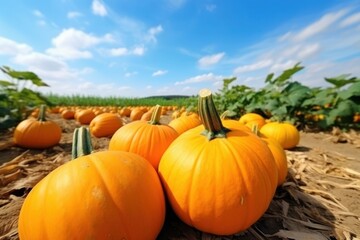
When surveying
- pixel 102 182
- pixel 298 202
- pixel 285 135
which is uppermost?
pixel 102 182

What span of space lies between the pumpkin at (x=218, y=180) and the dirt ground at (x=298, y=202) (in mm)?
247

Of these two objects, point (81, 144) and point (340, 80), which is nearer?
point (81, 144)

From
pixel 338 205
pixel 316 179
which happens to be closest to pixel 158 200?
pixel 338 205

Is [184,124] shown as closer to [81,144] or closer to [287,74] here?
[81,144]

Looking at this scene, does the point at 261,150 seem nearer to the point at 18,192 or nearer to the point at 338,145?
the point at 18,192

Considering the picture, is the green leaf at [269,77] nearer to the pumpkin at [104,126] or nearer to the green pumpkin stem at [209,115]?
the pumpkin at [104,126]

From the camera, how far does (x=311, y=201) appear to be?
2.00 metres

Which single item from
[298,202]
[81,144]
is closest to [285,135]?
[298,202]

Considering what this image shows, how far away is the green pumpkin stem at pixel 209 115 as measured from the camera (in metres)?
1.38

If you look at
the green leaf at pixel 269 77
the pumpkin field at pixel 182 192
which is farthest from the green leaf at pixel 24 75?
the green leaf at pixel 269 77

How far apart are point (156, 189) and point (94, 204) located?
345 mm

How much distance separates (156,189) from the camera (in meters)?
1.29

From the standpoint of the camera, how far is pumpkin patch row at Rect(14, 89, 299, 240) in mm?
1080

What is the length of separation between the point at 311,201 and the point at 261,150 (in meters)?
1.08
